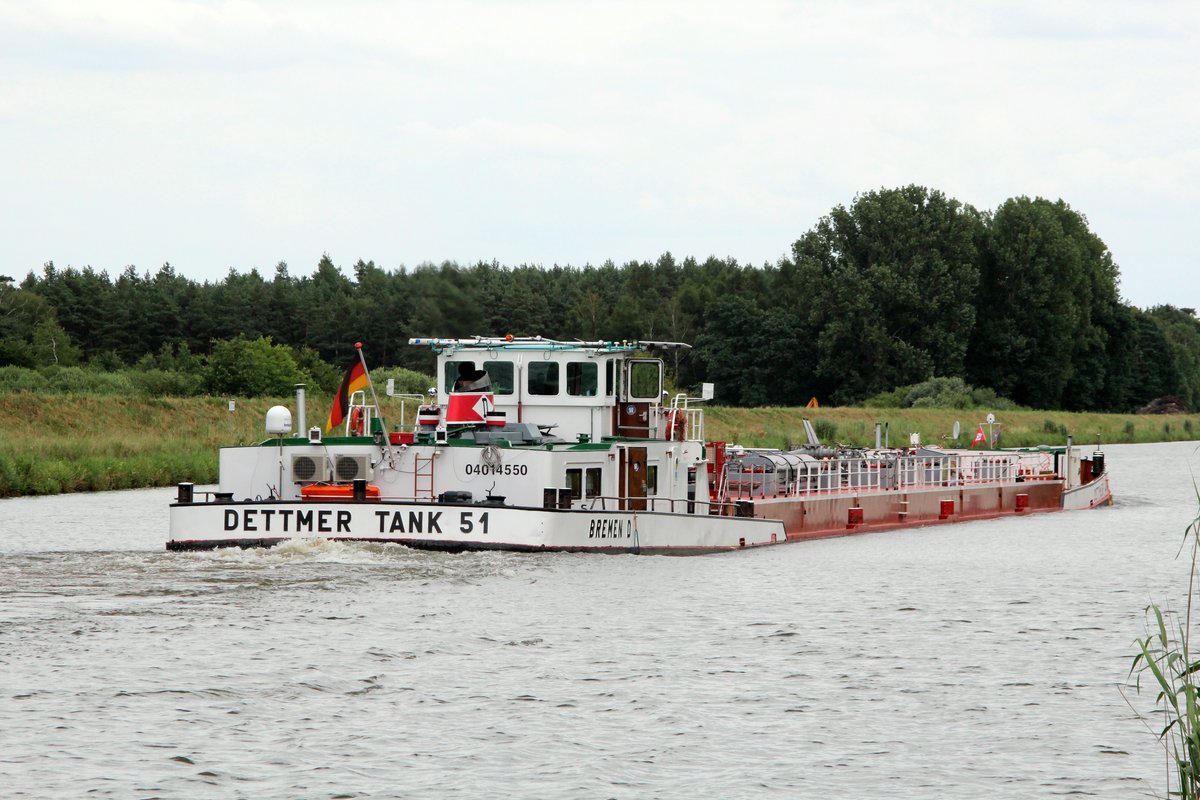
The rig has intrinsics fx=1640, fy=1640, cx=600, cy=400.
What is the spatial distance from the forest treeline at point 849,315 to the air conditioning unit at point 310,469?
61.6 meters

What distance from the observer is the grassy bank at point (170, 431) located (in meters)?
43.7

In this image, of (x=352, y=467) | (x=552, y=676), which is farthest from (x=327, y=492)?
(x=552, y=676)

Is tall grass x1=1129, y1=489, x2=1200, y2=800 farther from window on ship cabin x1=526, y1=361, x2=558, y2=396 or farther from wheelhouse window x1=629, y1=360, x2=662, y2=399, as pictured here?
window on ship cabin x1=526, y1=361, x2=558, y2=396

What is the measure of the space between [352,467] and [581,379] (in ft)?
15.3

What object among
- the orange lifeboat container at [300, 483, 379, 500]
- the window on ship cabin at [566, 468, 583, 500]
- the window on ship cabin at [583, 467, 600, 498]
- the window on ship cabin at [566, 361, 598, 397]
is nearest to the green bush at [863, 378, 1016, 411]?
the window on ship cabin at [566, 361, 598, 397]

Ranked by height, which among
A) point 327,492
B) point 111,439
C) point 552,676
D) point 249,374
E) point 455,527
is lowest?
point 552,676

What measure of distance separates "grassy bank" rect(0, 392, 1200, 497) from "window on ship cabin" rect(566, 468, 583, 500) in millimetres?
19547

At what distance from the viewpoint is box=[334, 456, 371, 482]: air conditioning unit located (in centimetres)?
2598

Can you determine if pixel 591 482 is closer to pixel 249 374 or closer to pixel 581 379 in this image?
pixel 581 379

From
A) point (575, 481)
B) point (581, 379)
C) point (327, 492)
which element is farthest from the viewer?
point (581, 379)

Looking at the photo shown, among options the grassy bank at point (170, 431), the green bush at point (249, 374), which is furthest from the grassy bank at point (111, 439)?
the green bush at point (249, 374)

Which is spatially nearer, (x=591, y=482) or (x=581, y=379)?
(x=591, y=482)

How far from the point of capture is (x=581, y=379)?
28.6 m

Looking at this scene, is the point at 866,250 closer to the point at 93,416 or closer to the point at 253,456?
the point at 93,416
